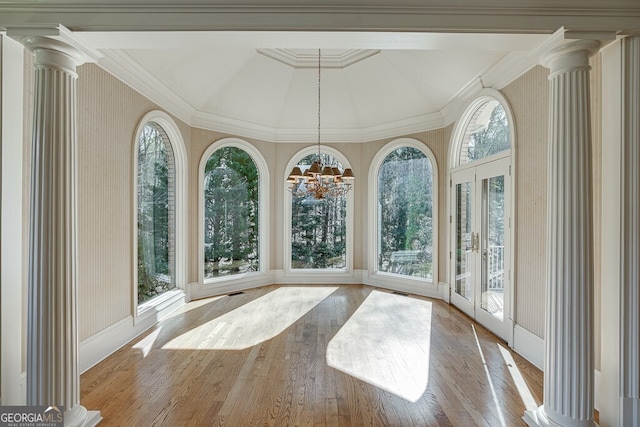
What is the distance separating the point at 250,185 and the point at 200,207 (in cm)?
112

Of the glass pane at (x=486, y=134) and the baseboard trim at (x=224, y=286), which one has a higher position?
the glass pane at (x=486, y=134)

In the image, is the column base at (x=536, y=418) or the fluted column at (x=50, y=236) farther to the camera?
the column base at (x=536, y=418)

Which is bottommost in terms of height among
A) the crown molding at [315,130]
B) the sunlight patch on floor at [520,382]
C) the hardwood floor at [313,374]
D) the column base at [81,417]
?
the sunlight patch on floor at [520,382]

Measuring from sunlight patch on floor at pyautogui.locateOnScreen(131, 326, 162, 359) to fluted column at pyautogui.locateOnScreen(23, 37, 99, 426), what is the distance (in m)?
1.29

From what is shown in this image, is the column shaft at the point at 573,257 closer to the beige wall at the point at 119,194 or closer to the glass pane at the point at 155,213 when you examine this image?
the beige wall at the point at 119,194

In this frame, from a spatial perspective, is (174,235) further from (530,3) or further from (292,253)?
(530,3)

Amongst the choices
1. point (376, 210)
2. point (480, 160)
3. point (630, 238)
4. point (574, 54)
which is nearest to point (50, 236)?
point (574, 54)

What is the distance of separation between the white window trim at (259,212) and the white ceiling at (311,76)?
0.28 m

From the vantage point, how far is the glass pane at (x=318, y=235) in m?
6.60

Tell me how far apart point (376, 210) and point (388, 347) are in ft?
10.6

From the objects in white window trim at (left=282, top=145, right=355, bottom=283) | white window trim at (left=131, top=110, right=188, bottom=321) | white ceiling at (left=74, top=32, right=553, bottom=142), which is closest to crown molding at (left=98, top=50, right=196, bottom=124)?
white ceiling at (left=74, top=32, right=553, bottom=142)

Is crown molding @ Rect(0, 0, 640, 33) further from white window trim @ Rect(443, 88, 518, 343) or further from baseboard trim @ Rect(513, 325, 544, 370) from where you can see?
baseboard trim @ Rect(513, 325, 544, 370)

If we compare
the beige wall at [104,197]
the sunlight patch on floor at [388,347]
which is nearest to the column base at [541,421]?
the sunlight patch on floor at [388,347]

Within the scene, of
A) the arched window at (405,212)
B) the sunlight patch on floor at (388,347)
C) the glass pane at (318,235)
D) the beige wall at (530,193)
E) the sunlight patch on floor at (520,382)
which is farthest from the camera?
the glass pane at (318,235)
